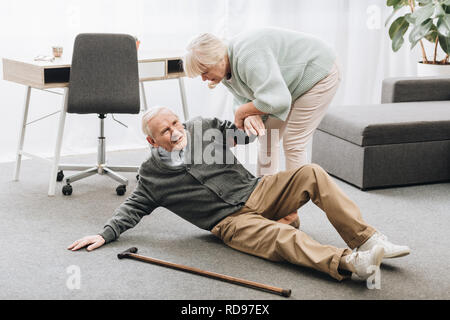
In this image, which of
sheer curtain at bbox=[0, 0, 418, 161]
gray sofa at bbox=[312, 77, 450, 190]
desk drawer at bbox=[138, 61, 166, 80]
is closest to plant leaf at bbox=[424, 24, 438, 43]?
sheer curtain at bbox=[0, 0, 418, 161]

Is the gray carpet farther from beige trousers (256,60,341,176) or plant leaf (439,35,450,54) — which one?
plant leaf (439,35,450,54)

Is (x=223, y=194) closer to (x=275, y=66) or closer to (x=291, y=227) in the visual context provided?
(x=291, y=227)

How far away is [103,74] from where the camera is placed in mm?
3182

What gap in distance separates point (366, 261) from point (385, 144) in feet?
4.43

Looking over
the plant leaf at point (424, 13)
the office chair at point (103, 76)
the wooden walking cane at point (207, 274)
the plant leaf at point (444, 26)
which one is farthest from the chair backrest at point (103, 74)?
the plant leaf at point (444, 26)

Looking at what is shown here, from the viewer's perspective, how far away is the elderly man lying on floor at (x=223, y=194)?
7.52 ft

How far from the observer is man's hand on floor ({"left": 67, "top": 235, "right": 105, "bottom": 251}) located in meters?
2.46

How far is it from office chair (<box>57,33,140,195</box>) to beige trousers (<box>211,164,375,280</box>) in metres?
0.97

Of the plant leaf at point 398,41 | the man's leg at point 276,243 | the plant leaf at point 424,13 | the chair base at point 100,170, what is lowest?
the chair base at point 100,170

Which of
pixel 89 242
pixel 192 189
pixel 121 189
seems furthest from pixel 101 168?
pixel 192 189

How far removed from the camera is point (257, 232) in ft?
7.79

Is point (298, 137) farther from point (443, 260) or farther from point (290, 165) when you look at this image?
point (443, 260)

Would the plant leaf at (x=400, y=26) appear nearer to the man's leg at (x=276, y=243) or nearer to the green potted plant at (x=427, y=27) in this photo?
the green potted plant at (x=427, y=27)

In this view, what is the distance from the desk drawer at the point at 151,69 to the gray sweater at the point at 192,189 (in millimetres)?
1050
